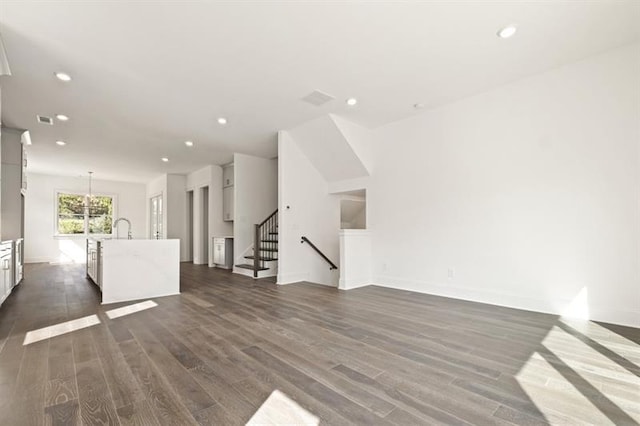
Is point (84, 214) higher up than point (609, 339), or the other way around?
point (84, 214)

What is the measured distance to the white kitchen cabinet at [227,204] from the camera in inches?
343

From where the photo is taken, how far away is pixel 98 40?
2973mm

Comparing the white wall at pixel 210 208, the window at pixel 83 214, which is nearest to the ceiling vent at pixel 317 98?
the white wall at pixel 210 208

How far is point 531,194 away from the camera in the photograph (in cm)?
384

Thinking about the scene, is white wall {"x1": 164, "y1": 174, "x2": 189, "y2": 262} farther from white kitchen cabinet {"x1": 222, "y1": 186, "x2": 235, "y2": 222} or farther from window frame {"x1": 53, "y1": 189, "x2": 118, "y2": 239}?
white kitchen cabinet {"x1": 222, "y1": 186, "x2": 235, "y2": 222}

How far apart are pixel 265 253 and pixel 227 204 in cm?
236

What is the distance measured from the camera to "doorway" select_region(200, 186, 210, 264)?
9.38m

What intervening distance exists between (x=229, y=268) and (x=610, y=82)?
26.1ft

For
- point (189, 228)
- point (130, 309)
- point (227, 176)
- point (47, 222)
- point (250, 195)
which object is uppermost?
point (227, 176)

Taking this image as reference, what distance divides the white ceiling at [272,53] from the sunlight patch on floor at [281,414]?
118 inches

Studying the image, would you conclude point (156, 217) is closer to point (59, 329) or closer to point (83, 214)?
point (83, 214)

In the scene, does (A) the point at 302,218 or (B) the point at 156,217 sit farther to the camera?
(B) the point at 156,217

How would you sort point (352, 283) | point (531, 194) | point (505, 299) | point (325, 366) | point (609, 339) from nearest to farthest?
1. point (325, 366)
2. point (609, 339)
3. point (531, 194)
4. point (505, 299)
5. point (352, 283)

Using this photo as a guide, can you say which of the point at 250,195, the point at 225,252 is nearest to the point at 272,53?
the point at 250,195
